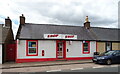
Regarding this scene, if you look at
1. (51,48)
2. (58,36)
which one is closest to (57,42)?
(58,36)

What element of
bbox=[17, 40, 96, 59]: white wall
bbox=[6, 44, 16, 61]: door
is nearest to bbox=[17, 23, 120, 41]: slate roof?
bbox=[17, 40, 96, 59]: white wall

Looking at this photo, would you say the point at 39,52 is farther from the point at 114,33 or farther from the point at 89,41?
the point at 114,33

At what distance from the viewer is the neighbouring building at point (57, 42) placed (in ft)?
44.6

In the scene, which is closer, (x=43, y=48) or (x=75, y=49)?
(x=43, y=48)

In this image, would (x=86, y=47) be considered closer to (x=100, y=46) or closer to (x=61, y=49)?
(x=100, y=46)

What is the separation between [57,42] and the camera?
48.4 feet

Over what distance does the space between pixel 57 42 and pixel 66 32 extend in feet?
8.40

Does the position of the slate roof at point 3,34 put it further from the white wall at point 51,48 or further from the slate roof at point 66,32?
the white wall at point 51,48

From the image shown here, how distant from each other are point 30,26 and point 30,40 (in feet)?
10.3

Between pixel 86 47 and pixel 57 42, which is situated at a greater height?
pixel 57 42

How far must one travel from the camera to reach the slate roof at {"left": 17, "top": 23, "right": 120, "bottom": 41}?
47.8 feet

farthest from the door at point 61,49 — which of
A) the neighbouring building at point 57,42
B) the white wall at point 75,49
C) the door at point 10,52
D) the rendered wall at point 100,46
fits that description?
the door at point 10,52

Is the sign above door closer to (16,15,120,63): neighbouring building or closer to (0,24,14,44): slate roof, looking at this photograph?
(16,15,120,63): neighbouring building

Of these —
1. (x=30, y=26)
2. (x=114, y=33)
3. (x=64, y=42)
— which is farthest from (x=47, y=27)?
(x=114, y=33)
